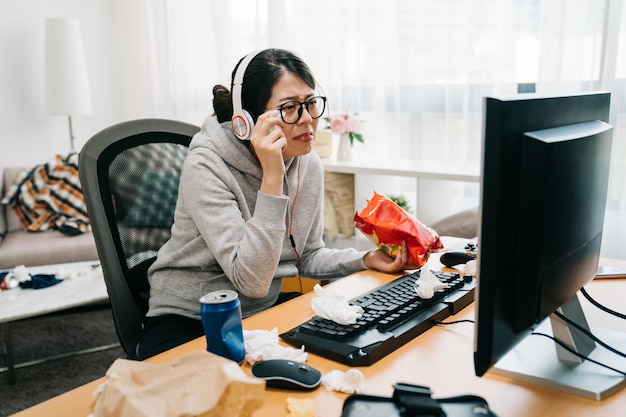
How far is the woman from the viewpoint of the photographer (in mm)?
1215

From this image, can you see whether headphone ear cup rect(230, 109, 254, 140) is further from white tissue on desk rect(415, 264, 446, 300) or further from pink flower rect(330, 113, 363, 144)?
pink flower rect(330, 113, 363, 144)

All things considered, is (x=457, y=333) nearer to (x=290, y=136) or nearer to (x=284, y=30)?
(x=290, y=136)

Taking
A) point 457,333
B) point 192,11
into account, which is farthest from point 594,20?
point 192,11

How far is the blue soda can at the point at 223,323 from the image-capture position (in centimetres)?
87

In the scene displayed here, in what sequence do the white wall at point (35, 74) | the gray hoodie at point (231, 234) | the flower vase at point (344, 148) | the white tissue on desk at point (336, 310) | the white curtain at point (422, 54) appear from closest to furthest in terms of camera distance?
the white tissue on desk at point (336, 310) < the gray hoodie at point (231, 234) < the white curtain at point (422, 54) < the flower vase at point (344, 148) < the white wall at point (35, 74)

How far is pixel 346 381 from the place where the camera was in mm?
835

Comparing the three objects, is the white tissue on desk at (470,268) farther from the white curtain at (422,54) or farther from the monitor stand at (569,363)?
the white curtain at (422,54)

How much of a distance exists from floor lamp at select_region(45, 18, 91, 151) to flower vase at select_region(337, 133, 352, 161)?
6.17 ft

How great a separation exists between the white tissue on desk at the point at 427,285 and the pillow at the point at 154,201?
0.69 meters

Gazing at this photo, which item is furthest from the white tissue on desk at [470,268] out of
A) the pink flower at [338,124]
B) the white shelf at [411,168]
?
the pink flower at [338,124]

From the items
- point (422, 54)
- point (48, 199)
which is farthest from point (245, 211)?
point (48, 199)

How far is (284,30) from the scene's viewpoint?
11.2 ft

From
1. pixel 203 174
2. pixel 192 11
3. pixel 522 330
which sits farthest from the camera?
pixel 192 11

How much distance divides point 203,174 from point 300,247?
36 cm
